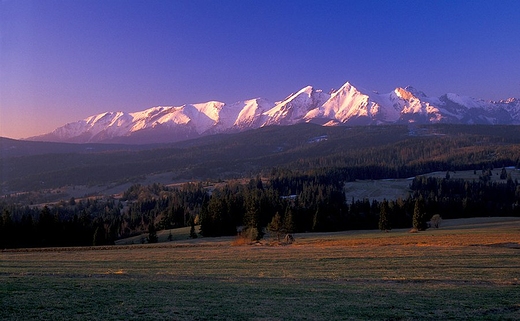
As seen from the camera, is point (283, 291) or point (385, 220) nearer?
point (283, 291)

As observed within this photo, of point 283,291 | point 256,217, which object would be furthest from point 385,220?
point 283,291

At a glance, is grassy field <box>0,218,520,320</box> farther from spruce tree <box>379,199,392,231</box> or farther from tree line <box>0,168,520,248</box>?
spruce tree <box>379,199,392,231</box>

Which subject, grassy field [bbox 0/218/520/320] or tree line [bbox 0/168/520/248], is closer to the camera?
grassy field [bbox 0/218/520/320]

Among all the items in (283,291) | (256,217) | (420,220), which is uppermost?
(283,291)

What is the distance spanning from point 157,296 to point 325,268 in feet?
49.6

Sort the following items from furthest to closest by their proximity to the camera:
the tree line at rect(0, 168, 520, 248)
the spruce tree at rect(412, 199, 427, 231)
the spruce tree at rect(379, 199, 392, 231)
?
the spruce tree at rect(379, 199, 392, 231) → the spruce tree at rect(412, 199, 427, 231) → the tree line at rect(0, 168, 520, 248)

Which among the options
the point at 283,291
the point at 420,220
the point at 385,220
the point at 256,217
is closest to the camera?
the point at 283,291

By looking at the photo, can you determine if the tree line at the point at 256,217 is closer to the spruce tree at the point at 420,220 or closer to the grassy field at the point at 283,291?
the spruce tree at the point at 420,220

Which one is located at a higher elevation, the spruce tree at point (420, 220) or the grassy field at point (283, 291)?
the grassy field at point (283, 291)

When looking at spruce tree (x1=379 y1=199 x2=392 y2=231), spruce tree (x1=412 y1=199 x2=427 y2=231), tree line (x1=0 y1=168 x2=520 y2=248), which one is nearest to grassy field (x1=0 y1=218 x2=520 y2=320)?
tree line (x1=0 y1=168 x2=520 y2=248)

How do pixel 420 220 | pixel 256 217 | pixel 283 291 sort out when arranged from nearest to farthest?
1. pixel 283 291
2. pixel 420 220
3. pixel 256 217

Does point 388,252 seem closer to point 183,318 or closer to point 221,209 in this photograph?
point 183,318

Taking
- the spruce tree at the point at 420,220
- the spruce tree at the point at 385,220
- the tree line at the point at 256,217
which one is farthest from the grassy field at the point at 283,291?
the spruce tree at the point at 385,220

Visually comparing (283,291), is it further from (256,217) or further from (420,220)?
(420,220)
